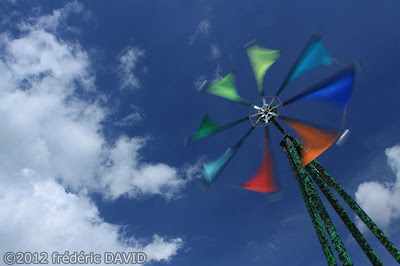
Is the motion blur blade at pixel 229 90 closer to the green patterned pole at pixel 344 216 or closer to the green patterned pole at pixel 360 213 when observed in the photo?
the green patterned pole at pixel 344 216

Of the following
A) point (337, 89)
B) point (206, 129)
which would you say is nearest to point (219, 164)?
point (206, 129)

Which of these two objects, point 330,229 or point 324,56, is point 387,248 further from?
point 324,56

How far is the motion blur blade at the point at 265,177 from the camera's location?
11562mm

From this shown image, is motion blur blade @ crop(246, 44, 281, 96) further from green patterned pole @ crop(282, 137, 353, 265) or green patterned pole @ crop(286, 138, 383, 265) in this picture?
green patterned pole @ crop(286, 138, 383, 265)

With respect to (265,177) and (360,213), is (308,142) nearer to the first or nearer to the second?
(265,177)

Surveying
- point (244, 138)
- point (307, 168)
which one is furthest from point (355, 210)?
point (244, 138)

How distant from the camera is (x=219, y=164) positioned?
12.1m

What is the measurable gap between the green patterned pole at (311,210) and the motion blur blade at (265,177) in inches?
38.2

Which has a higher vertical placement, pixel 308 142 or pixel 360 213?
pixel 308 142

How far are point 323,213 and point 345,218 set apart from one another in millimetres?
1811

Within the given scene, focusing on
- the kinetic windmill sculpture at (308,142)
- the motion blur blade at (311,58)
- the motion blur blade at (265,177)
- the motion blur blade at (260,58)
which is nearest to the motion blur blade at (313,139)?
the kinetic windmill sculpture at (308,142)

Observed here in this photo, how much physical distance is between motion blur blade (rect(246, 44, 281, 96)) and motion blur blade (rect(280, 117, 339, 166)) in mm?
2754

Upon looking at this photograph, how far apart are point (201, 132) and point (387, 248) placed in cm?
891

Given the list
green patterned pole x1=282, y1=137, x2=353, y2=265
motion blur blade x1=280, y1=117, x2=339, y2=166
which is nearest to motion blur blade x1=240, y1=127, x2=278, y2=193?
green patterned pole x1=282, y1=137, x2=353, y2=265
